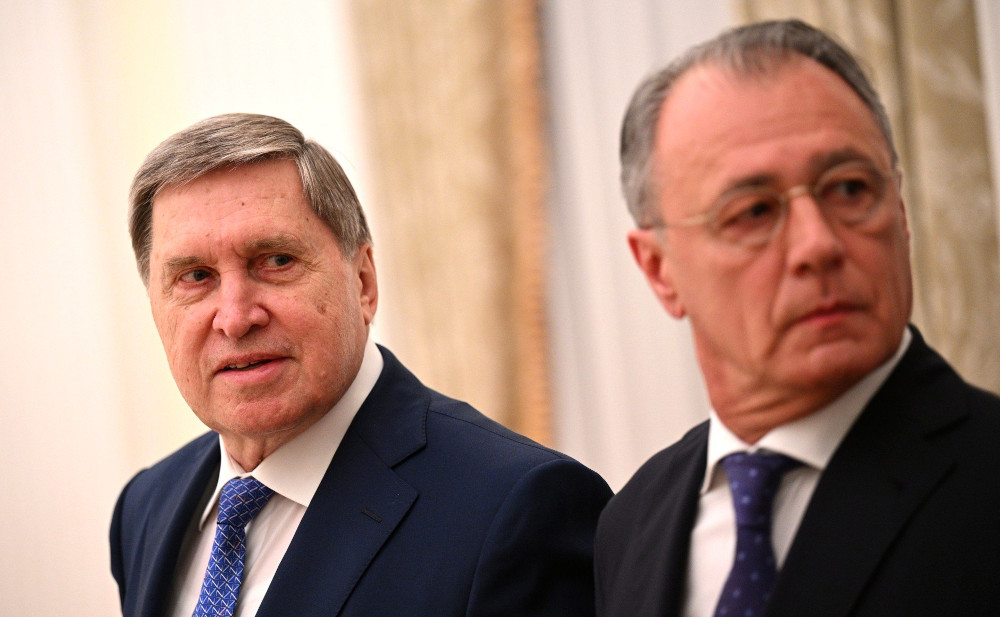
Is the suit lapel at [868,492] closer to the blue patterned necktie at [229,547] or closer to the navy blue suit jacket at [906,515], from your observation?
the navy blue suit jacket at [906,515]

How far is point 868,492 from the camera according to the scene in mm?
1222

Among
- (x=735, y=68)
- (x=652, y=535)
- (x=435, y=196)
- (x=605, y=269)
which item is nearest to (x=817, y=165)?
(x=735, y=68)

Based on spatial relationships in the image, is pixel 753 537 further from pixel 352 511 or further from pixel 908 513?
pixel 352 511

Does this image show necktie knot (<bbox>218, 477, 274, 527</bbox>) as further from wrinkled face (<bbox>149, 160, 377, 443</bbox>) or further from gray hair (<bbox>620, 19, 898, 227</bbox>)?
gray hair (<bbox>620, 19, 898, 227</bbox>)

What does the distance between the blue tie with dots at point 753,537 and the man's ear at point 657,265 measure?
10.2 inches

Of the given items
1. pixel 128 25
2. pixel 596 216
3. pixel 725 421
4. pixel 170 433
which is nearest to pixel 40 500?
pixel 170 433

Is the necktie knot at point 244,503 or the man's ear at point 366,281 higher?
the man's ear at point 366,281

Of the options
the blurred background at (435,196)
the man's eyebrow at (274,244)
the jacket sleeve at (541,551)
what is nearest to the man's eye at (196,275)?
the man's eyebrow at (274,244)

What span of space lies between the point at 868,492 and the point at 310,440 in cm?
114

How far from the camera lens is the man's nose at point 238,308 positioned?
1.91 meters

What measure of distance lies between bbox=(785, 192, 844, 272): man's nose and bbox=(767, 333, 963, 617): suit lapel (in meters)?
0.20

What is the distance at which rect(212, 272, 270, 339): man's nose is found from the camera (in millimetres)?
1907

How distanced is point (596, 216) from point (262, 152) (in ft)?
7.79

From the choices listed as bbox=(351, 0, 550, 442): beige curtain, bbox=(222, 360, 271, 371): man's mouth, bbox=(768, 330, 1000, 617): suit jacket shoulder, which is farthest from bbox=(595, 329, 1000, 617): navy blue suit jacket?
bbox=(351, 0, 550, 442): beige curtain
